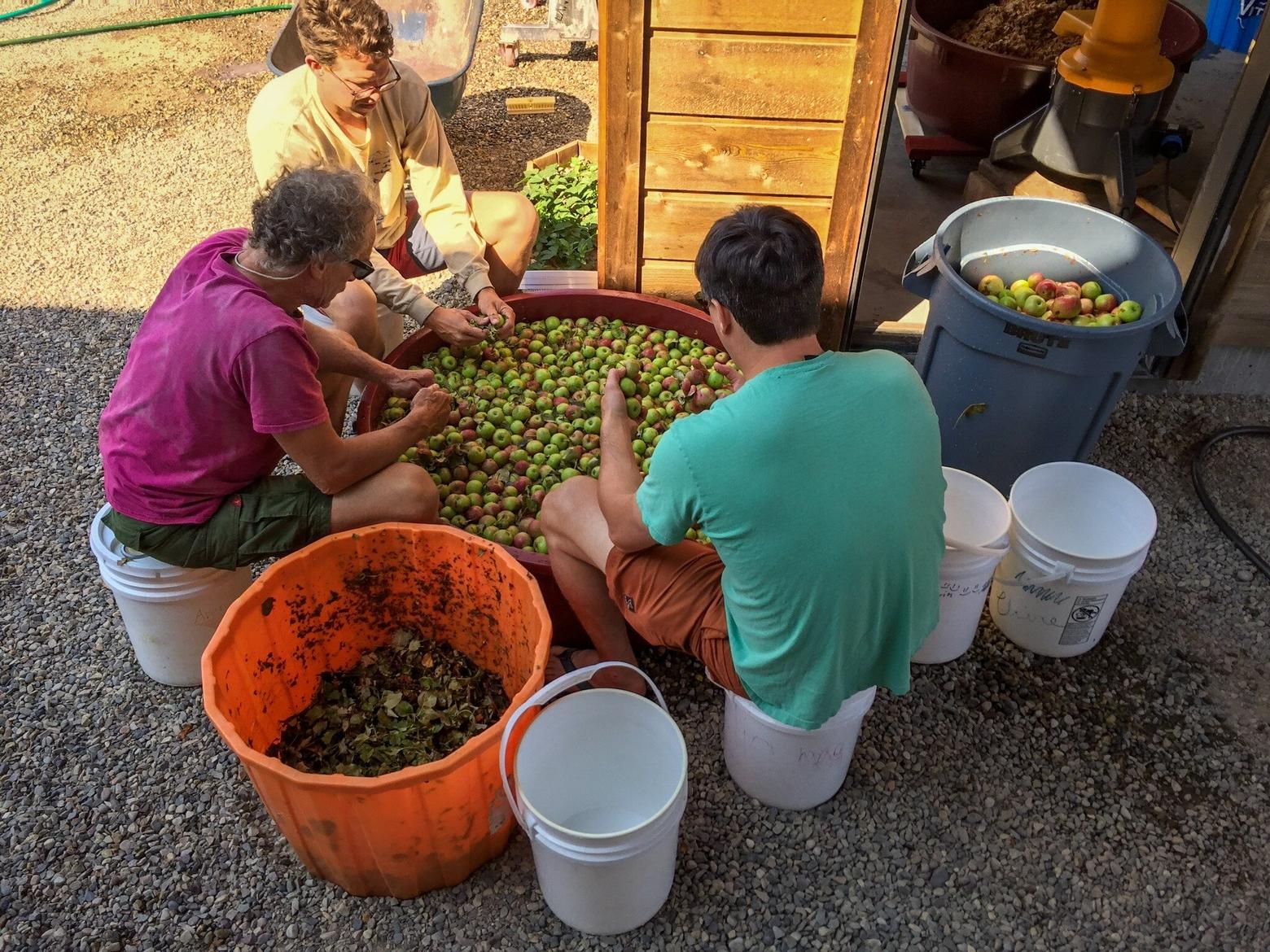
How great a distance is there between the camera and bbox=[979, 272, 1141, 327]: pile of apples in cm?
327

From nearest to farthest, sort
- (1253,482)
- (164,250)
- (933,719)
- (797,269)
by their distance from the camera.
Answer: (797,269) < (933,719) < (1253,482) < (164,250)

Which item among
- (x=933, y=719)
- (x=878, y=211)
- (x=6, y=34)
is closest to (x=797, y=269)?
(x=933, y=719)

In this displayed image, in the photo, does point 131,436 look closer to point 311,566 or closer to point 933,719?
point 311,566

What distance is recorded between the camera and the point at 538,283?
439 cm

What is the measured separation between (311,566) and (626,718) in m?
0.90

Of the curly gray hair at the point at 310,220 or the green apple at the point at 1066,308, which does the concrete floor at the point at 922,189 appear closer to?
the green apple at the point at 1066,308

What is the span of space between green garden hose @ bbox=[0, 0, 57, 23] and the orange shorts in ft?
26.5

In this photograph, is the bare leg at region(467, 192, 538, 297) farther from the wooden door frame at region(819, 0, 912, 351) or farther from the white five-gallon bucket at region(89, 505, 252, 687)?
the white five-gallon bucket at region(89, 505, 252, 687)

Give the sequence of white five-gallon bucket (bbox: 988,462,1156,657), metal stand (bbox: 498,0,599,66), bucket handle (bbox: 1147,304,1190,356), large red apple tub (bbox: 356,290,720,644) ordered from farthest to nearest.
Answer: metal stand (bbox: 498,0,599,66) → large red apple tub (bbox: 356,290,720,644) → bucket handle (bbox: 1147,304,1190,356) → white five-gallon bucket (bbox: 988,462,1156,657)

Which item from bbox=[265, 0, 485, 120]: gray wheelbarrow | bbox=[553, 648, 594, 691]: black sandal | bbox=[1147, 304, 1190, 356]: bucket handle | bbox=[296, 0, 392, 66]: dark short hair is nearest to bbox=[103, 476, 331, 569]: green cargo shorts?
bbox=[553, 648, 594, 691]: black sandal

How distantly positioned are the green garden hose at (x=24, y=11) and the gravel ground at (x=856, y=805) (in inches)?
226

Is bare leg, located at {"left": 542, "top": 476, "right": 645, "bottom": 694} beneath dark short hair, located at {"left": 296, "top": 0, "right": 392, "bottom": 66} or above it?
beneath

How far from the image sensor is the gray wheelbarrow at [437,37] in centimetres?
553

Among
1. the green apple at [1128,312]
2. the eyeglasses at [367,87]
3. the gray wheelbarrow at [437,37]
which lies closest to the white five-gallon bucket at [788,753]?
the green apple at [1128,312]
